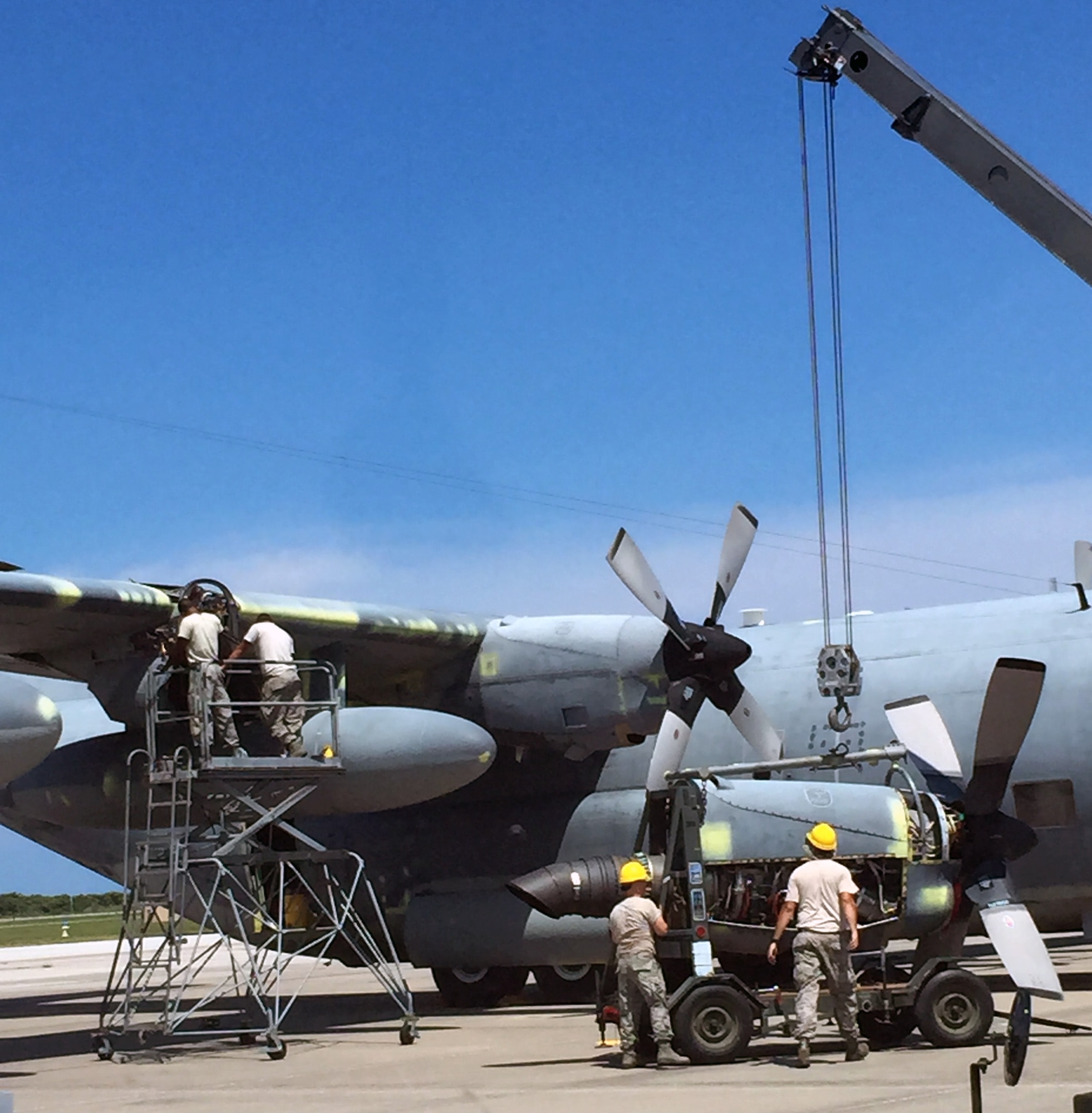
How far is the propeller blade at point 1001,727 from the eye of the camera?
Result: 13102 mm

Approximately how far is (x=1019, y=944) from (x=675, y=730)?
4463 mm

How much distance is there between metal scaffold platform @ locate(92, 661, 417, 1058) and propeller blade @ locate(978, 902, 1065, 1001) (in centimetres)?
530

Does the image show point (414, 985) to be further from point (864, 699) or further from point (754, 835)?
point (754, 835)

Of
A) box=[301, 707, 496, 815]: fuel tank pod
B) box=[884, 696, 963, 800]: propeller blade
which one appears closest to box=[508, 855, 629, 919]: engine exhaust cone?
box=[301, 707, 496, 815]: fuel tank pod

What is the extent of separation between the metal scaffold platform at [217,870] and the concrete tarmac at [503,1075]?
1.51 ft

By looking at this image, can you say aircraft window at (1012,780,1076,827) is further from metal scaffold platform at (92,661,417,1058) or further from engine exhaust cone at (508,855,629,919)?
metal scaffold platform at (92,661,417,1058)

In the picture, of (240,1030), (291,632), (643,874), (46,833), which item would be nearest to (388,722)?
(291,632)

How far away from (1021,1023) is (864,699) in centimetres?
1089

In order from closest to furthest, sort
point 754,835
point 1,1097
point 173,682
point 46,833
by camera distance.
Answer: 1. point 1,1097
2. point 754,835
3. point 173,682
4. point 46,833

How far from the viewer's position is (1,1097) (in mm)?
4848

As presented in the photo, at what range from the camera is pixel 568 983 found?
734 inches

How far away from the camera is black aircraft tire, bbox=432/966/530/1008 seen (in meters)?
18.7

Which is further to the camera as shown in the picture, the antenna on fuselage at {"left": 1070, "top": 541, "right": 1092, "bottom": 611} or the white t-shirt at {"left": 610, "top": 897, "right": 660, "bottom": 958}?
the antenna on fuselage at {"left": 1070, "top": 541, "right": 1092, "bottom": 611}

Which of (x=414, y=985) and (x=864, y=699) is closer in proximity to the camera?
(x=864, y=699)
